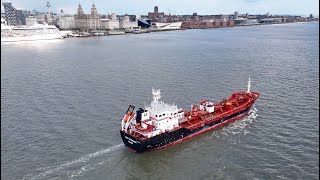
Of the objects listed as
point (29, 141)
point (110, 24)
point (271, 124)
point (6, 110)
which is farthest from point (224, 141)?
point (110, 24)

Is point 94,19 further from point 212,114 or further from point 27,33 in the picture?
point 212,114

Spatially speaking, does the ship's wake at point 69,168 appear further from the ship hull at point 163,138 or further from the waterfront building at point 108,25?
the waterfront building at point 108,25

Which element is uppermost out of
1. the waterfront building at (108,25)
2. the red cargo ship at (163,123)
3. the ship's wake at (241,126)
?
the waterfront building at (108,25)

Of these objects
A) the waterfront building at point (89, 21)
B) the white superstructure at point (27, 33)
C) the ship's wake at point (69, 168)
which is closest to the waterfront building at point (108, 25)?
the waterfront building at point (89, 21)

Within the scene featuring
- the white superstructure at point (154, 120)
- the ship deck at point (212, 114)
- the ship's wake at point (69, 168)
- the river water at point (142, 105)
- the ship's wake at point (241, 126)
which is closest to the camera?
the ship's wake at point (69, 168)

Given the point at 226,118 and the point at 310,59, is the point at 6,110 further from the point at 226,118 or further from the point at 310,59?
the point at 310,59

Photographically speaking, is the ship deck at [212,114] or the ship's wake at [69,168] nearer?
the ship's wake at [69,168]
